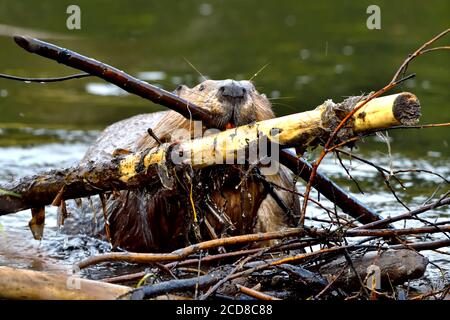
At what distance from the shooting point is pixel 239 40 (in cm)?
1255

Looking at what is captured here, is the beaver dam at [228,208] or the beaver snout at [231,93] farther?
the beaver snout at [231,93]

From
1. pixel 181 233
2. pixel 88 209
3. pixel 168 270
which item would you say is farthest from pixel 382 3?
pixel 168 270

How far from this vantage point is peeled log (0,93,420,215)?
330 centimetres

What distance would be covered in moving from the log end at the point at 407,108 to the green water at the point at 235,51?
180 inches

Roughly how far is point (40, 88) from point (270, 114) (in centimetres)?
610

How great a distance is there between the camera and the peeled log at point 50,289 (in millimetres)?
3344

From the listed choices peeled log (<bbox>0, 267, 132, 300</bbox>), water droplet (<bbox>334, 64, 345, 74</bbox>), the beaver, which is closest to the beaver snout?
the beaver

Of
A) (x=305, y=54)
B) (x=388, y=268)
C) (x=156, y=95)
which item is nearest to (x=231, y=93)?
(x=156, y=95)

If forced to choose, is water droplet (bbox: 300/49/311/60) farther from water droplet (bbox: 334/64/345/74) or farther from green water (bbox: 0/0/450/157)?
water droplet (bbox: 334/64/345/74)

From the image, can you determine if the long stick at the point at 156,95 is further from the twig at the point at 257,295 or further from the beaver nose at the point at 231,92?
the twig at the point at 257,295

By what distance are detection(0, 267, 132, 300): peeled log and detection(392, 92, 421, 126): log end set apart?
1.13 meters

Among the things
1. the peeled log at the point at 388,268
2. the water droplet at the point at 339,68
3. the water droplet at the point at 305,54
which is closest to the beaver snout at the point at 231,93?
the peeled log at the point at 388,268
